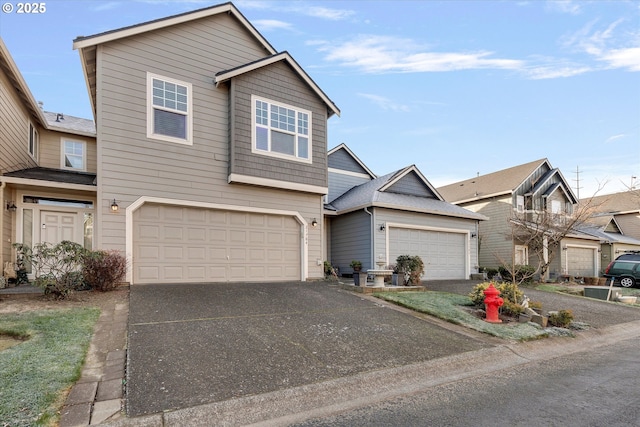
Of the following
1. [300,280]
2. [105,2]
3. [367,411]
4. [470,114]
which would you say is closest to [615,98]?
[470,114]

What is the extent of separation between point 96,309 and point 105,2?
862 cm

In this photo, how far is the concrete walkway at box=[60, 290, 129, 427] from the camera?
3.27m

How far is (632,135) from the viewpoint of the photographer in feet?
62.5

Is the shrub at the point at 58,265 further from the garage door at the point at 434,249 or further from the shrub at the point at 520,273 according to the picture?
the shrub at the point at 520,273

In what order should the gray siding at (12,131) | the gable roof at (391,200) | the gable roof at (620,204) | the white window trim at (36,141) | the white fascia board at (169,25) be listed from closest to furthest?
the white fascia board at (169,25) < the gray siding at (12,131) < the white window trim at (36,141) < the gable roof at (391,200) < the gable roof at (620,204)

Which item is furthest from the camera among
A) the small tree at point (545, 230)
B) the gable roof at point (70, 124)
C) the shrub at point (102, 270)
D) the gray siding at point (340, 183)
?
the gray siding at point (340, 183)

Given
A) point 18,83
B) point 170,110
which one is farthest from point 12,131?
point 170,110

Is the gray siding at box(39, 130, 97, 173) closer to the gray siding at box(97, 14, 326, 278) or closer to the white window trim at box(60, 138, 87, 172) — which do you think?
the white window trim at box(60, 138, 87, 172)

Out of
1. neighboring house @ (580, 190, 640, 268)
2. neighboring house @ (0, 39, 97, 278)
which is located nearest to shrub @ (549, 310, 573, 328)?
neighboring house @ (0, 39, 97, 278)

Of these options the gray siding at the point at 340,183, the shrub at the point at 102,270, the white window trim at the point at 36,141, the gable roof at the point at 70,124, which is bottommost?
the shrub at the point at 102,270

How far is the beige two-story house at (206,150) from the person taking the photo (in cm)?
949

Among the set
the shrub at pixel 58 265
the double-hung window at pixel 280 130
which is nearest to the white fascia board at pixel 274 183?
the double-hung window at pixel 280 130

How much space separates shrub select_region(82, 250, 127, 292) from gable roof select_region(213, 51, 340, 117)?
591cm

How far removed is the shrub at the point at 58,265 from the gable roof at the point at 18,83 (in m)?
5.44
